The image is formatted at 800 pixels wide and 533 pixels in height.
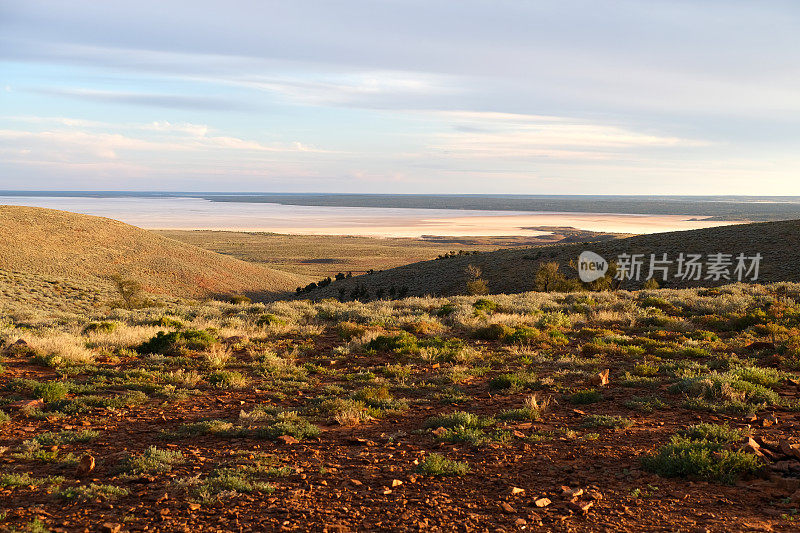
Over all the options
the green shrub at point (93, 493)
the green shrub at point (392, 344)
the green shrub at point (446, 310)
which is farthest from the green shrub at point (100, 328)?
the green shrub at point (446, 310)

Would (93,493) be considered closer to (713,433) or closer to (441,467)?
(441,467)

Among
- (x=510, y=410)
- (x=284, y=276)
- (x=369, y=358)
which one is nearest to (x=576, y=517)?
(x=510, y=410)

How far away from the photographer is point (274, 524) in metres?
5.19

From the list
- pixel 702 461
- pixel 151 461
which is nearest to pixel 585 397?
pixel 702 461

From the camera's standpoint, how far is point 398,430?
8.08 meters

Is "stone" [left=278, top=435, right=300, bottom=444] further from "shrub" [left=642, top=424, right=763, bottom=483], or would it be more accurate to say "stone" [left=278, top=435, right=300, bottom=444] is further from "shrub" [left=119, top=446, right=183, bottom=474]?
"shrub" [left=642, top=424, right=763, bottom=483]

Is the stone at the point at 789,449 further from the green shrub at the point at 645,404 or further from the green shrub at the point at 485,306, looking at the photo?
the green shrub at the point at 485,306

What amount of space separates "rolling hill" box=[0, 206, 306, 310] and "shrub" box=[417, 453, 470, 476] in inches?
2291

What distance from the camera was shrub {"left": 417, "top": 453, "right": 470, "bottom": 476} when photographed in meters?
6.36

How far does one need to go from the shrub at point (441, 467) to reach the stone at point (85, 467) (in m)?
3.83

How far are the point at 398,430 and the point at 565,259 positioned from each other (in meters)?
52.5

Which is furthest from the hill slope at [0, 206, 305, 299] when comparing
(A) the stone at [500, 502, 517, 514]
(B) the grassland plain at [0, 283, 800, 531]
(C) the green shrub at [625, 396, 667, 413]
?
(A) the stone at [500, 502, 517, 514]

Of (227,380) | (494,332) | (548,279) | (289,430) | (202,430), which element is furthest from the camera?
(548,279)

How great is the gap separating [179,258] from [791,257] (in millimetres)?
74739
